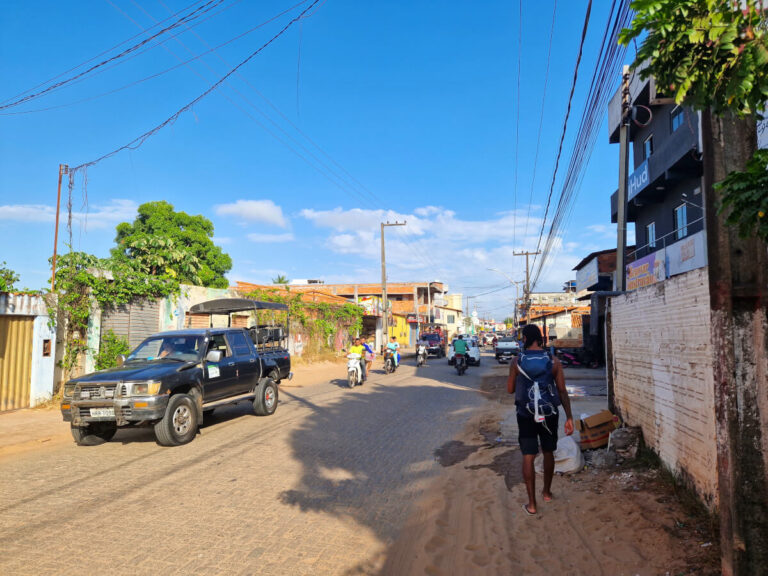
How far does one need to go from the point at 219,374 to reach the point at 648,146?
21455 mm

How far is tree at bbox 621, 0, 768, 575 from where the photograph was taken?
2.72 m

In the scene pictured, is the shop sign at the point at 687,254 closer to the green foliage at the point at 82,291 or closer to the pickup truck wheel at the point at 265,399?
the pickup truck wheel at the point at 265,399

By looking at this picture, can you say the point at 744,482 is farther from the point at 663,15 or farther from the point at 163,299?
the point at 163,299

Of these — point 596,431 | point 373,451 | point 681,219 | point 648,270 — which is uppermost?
point 681,219

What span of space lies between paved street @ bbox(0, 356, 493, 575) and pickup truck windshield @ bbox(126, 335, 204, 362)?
1.42 m

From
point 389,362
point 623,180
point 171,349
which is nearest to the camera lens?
point 171,349

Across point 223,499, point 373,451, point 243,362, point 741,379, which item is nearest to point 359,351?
point 243,362

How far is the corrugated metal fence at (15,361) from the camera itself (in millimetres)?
11586

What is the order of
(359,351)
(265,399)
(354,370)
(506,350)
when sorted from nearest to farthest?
(265,399) < (354,370) < (359,351) < (506,350)

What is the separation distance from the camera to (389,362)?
23.4 metres

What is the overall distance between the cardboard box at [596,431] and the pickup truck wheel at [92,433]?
24.5 feet

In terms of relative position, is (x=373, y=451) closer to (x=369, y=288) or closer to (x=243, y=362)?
(x=243, y=362)

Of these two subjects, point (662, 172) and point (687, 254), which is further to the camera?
point (662, 172)

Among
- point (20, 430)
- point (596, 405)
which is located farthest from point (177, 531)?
point (596, 405)
